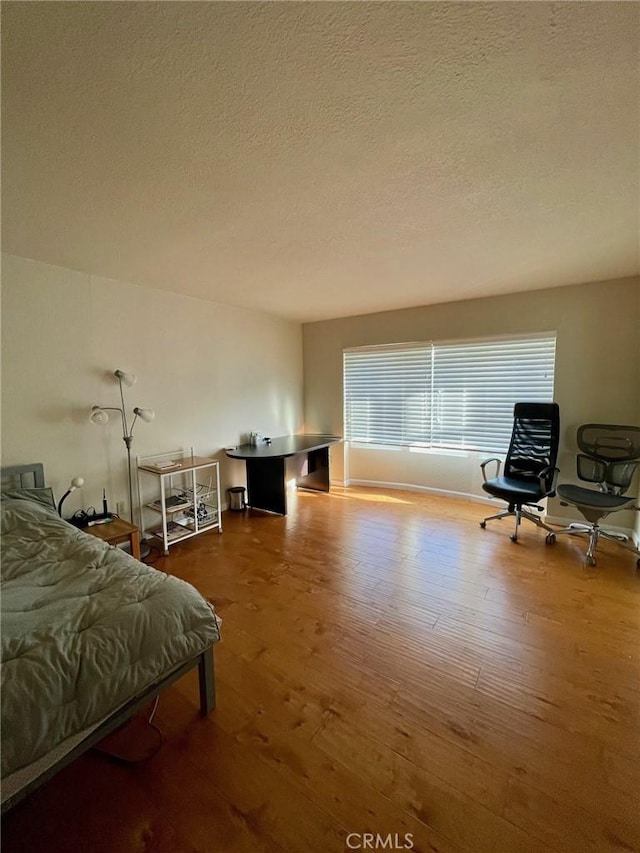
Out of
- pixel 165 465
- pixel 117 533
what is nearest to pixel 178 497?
pixel 165 465

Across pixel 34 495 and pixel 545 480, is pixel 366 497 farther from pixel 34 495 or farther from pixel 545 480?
pixel 34 495

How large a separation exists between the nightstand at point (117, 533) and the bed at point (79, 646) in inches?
21.6

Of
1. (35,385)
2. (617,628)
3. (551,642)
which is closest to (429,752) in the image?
(551,642)

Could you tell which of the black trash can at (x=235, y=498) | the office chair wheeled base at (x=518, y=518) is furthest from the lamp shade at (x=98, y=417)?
the office chair wheeled base at (x=518, y=518)

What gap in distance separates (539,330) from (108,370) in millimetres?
4266

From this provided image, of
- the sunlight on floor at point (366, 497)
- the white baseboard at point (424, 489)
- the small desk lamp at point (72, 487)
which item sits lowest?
the sunlight on floor at point (366, 497)

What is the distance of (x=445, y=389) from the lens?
432cm

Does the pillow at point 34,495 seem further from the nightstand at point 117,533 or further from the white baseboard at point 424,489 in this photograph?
the white baseboard at point 424,489

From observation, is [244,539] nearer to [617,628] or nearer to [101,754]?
[101,754]

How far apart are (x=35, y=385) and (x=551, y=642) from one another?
3.86 metres

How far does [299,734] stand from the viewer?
1.45 m

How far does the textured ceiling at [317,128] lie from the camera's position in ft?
3.07

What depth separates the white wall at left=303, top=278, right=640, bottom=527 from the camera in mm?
3217

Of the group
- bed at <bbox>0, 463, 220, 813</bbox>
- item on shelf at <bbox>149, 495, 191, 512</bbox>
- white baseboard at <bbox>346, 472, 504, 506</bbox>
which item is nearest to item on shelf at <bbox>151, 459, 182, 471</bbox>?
item on shelf at <bbox>149, 495, 191, 512</bbox>
